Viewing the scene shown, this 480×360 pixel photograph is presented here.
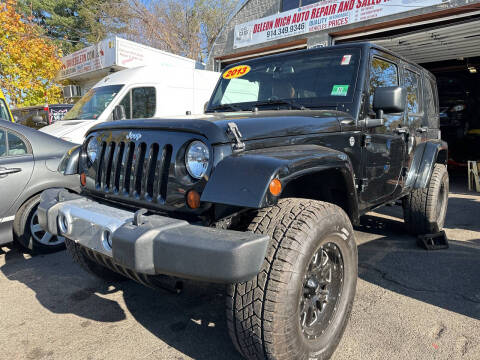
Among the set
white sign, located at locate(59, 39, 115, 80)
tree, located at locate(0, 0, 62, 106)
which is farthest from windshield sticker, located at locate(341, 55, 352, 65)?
tree, located at locate(0, 0, 62, 106)

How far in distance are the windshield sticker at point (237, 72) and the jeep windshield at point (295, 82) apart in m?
0.01

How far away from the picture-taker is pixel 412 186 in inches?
141

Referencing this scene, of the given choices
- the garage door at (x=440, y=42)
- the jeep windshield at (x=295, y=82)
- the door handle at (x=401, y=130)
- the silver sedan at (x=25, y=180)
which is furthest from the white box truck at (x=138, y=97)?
the garage door at (x=440, y=42)

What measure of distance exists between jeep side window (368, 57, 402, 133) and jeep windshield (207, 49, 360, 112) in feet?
0.69

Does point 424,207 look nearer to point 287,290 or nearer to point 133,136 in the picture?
point 287,290

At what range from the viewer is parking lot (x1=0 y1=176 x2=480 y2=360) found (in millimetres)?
2148

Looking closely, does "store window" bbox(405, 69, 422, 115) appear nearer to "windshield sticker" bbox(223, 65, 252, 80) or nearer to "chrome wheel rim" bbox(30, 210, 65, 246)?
"windshield sticker" bbox(223, 65, 252, 80)

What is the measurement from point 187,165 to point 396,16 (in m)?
8.34

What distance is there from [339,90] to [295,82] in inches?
15.9

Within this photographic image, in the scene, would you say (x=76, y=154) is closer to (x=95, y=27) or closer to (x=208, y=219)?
(x=208, y=219)

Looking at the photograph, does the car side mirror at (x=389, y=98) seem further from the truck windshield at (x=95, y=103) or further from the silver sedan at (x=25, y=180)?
the truck windshield at (x=95, y=103)

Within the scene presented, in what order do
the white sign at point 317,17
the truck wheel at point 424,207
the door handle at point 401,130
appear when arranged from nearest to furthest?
the door handle at point 401,130 < the truck wheel at point 424,207 < the white sign at point 317,17

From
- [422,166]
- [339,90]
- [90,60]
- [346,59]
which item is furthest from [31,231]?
[90,60]

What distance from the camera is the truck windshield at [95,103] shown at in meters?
6.81
